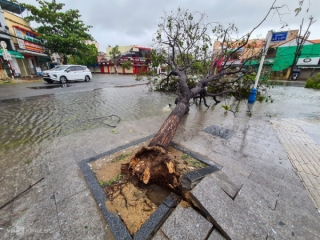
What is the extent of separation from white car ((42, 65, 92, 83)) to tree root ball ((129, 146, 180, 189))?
43.2 ft

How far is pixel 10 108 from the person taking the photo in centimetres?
547

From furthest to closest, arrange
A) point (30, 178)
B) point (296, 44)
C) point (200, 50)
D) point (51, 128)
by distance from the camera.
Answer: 1. point (296, 44)
2. point (200, 50)
3. point (51, 128)
4. point (30, 178)

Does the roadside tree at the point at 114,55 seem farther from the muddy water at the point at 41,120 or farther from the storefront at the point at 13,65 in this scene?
the muddy water at the point at 41,120

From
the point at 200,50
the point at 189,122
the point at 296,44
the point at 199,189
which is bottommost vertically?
the point at 189,122

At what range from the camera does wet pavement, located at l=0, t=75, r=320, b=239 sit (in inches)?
58.8

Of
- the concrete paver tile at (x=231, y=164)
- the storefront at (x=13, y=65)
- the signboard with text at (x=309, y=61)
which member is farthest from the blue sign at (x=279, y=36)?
the signboard with text at (x=309, y=61)

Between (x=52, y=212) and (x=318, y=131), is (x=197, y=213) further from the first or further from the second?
(x=318, y=131)

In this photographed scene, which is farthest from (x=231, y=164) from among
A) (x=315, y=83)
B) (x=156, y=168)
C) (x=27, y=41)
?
(x=27, y=41)

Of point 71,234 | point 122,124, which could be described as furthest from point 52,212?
point 122,124

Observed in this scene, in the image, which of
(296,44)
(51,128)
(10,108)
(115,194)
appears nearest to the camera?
(115,194)

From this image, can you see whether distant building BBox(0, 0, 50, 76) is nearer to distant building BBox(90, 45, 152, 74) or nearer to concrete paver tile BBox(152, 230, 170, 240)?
distant building BBox(90, 45, 152, 74)

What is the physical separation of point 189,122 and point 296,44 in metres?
25.8

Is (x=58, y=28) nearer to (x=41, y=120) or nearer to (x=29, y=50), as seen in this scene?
(x=29, y=50)

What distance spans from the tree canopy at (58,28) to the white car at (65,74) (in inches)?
261
